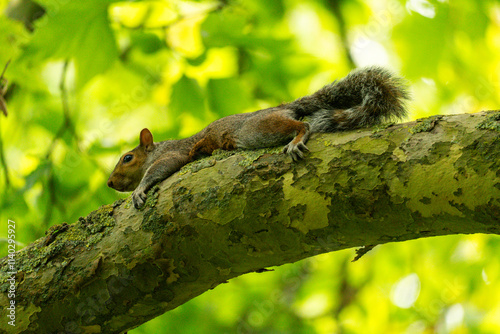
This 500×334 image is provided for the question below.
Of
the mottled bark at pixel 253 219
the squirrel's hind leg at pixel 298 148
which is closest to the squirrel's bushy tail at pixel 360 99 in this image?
the squirrel's hind leg at pixel 298 148

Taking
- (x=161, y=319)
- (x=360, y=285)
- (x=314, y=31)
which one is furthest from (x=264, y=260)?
(x=314, y=31)

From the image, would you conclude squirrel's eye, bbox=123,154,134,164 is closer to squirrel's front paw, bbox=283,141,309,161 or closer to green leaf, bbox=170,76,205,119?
green leaf, bbox=170,76,205,119

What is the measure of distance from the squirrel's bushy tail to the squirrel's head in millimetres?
1025

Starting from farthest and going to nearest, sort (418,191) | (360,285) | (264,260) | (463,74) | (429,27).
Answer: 1. (360,285)
2. (463,74)
3. (429,27)
4. (264,260)
5. (418,191)

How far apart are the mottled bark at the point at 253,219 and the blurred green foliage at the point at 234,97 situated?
758mm

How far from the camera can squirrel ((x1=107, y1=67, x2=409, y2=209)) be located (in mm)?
1642

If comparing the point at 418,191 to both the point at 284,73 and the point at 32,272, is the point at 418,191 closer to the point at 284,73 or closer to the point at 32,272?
the point at 32,272

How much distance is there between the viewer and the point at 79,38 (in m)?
2.37

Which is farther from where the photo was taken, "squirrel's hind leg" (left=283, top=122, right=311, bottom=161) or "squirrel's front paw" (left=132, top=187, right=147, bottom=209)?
"squirrel's front paw" (left=132, top=187, right=147, bottom=209)

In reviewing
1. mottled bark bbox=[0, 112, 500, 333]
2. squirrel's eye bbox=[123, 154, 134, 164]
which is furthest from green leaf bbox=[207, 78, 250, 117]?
mottled bark bbox=[0, 112, 500, 333]

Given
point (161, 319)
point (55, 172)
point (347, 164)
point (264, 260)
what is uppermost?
point (347, 164)

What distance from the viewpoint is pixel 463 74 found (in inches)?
142

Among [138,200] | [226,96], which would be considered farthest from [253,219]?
[226,96]

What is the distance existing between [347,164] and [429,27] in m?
1.75
